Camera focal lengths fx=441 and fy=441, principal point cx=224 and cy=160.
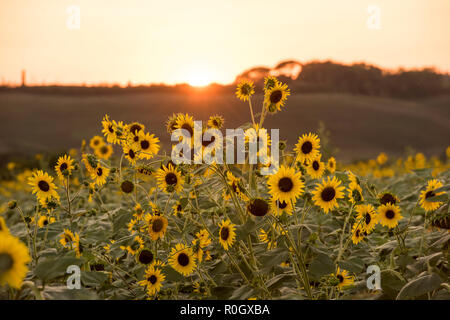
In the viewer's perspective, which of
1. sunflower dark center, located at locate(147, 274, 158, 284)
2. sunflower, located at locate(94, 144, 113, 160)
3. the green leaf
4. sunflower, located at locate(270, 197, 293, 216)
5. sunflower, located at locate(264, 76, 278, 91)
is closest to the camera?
the green leaf

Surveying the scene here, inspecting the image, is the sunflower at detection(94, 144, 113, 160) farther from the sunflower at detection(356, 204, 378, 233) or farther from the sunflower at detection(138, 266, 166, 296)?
the sunflower at detection(356, 204, 378, 233)

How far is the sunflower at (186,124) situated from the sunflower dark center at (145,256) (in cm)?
39

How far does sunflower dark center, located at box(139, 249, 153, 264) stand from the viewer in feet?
4.63

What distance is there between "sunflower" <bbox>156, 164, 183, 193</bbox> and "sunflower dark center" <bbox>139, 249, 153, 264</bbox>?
0.69 ft

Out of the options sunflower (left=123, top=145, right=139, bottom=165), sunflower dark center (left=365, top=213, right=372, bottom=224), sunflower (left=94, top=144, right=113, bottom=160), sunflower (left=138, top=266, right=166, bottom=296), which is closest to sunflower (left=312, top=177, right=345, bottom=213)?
sunflower dark center (left=365, top=213, right=372, bottom=224)

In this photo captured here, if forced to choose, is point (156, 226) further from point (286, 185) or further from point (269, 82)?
point (269, 82)

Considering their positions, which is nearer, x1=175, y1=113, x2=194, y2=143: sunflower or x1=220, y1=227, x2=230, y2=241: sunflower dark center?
x1=220, y1=227, x2=230, y2=241: sunflower dark center

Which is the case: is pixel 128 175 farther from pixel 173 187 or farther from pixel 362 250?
pixel 362 250

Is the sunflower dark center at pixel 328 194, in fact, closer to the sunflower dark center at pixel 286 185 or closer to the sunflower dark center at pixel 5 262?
the sunflower dark center at pixel 286 185

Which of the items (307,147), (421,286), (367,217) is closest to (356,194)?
(367,217)

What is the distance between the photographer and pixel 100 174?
5.86ft

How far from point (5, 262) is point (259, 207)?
24.7 inches
